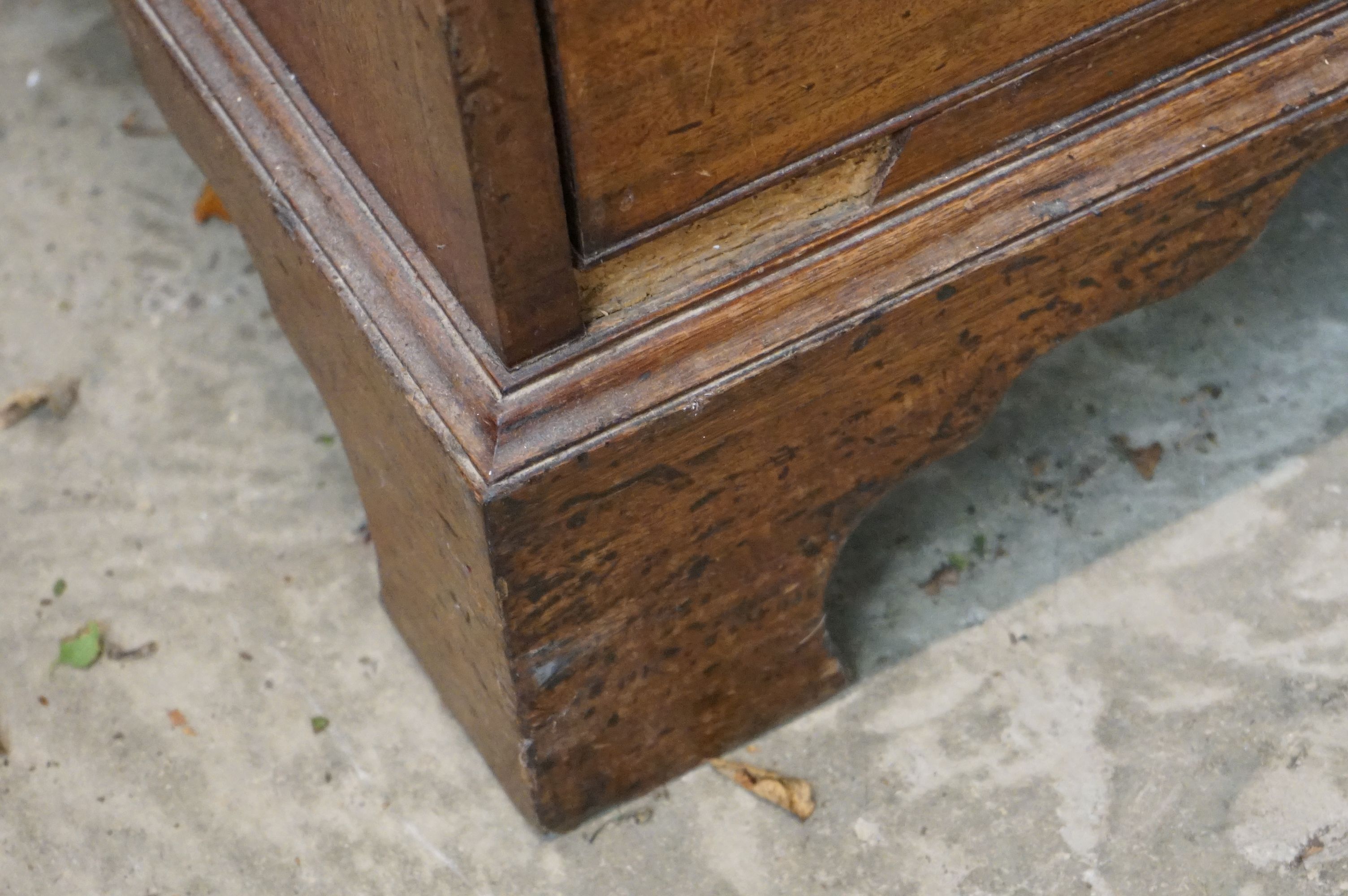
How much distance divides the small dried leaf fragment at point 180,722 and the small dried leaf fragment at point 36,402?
21.5 inches

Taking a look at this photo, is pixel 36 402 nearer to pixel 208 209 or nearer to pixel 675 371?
pixel 208 209

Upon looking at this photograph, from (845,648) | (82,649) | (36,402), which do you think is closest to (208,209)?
(36,402)

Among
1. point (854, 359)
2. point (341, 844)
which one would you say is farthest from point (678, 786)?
point (854, 359)

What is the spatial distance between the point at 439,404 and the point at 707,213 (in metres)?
0.28

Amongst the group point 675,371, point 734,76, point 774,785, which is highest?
point 734,76

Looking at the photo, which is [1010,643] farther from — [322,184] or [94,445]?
[94,445]

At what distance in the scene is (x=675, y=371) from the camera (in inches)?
48.9

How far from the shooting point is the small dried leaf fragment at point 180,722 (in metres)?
1.78

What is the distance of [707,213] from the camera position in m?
1.21

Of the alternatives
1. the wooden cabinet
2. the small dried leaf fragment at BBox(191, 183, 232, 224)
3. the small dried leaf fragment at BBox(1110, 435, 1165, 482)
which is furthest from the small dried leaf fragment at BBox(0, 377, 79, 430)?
the small dried leaf fragment at BBox(1110, 435, 1165, 482)

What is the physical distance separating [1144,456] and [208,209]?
59.1 inches

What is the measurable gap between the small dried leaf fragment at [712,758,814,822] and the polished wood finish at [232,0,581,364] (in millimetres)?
724

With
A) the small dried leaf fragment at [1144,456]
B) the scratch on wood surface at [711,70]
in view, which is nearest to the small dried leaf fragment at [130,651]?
the scratch on wood surface at [711,70]

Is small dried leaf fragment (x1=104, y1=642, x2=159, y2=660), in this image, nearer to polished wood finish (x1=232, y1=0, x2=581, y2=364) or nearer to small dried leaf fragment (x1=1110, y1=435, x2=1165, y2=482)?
polished wood finish (x1=232, y1=0, x2=581, y2=364)
